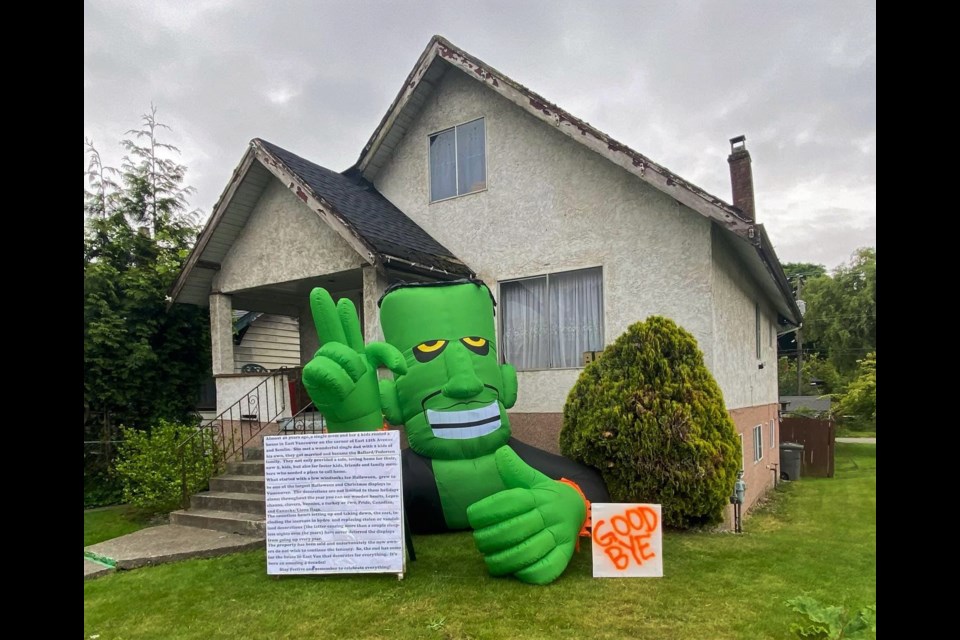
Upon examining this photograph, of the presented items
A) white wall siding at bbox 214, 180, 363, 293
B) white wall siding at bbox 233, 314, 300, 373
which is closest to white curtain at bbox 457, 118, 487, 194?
white wall siding at bbox 214, 180, 363, 293

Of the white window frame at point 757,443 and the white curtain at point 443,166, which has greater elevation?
the white curtain at point 443,166

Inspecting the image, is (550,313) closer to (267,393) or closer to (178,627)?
(267,393)

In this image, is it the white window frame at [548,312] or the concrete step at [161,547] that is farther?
the white window frame at [548,312]

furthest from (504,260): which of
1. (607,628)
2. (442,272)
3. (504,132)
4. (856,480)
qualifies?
(856,480)

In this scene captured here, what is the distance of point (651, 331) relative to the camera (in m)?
6.30

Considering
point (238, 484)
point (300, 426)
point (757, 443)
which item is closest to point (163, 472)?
point (238, 484)

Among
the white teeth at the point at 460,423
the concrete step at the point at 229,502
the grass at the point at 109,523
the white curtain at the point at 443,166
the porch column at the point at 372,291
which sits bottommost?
the grass at the point at 109,523

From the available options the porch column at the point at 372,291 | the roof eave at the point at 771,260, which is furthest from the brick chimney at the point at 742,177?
the porch column at the point at 372,291

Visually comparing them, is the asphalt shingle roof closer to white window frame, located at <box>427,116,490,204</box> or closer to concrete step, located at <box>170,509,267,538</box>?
white window frame, located at <box>427,116,490,204</box>

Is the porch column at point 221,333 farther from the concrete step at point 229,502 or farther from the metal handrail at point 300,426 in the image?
the concrete step at point 229,502

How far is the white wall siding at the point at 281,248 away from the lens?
817 cm

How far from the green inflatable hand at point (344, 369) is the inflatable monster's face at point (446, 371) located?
19.8 inches

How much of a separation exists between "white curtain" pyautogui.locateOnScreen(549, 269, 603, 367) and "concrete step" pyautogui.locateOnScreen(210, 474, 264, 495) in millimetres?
4455
